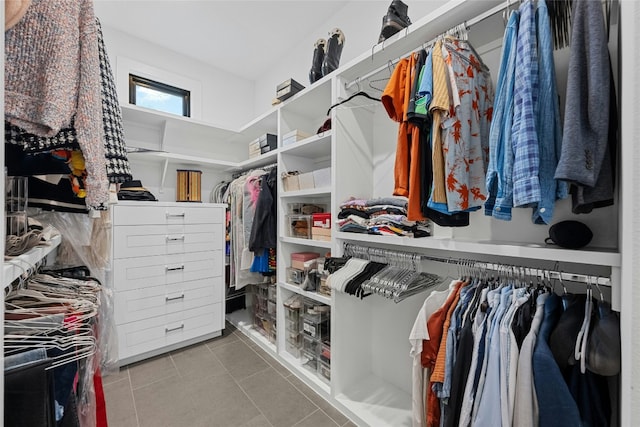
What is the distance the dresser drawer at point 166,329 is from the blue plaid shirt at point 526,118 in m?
2.35

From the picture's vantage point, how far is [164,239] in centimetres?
211

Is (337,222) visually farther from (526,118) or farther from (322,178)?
(526,118)

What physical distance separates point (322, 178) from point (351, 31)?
3.95 feet

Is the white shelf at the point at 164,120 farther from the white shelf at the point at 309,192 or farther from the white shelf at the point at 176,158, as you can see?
the white shelf at the point at 309,192

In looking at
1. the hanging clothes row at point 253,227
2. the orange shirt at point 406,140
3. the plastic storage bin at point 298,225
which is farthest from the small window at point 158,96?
the orange shirt at point 406,140

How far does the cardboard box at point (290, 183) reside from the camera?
Result: 6.64 feet

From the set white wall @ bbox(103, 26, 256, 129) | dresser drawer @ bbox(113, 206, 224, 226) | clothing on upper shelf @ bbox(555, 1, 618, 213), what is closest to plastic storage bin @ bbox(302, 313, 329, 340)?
dresser drawer @ bbox(113, 206, 224, 226)

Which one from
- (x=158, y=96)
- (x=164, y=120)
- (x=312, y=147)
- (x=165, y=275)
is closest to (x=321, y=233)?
(x=312, y=147)

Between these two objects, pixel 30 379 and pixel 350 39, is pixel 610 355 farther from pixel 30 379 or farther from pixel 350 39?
pixel 350 39

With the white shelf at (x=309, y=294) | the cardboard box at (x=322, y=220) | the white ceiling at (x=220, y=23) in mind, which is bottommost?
the white shelf at (x=309, y=294)

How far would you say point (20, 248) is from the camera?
0.80 m

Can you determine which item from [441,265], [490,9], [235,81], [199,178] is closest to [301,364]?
[441,265]

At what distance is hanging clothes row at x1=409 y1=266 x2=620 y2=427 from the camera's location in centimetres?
78

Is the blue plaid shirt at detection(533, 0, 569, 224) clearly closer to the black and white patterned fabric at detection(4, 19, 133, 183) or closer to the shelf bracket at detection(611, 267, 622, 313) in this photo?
the shelf bracket at detection(611, 267, 622, 313)
